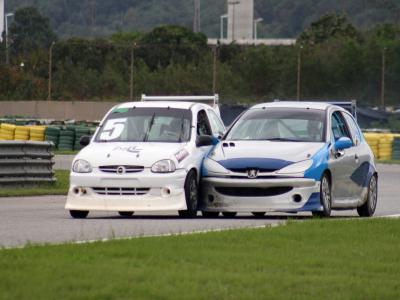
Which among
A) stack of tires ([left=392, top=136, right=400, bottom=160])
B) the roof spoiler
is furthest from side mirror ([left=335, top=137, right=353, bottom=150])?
stack of tires ([left=392, top=136, right=400, bottom=160])

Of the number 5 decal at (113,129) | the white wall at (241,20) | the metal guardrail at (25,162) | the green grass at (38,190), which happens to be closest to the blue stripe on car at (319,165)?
the number 5 decal at (113,129)

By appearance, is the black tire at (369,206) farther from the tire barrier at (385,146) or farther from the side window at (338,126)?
the tire barrier at (385,146)

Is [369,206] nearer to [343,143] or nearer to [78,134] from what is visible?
[343,143]

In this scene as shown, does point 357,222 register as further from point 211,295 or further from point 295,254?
point 211,295

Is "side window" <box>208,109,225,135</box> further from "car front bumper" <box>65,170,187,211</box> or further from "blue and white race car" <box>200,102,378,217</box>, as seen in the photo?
"car front bumper" <box>65,170,187,211</box>

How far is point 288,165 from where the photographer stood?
1934cm

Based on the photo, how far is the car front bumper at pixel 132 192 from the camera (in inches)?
752

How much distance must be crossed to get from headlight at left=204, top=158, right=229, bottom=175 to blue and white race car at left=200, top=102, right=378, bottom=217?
0.01m

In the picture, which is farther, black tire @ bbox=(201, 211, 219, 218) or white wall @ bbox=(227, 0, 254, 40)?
white wall @ bbox=(227, 0, 254, 40)

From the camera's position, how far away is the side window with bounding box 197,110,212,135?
21.1 meters

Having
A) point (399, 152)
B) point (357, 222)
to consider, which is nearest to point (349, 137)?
point (357, 222)

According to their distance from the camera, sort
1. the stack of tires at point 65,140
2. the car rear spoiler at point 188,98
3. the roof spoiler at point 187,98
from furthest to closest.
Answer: the stack of tires at point 65,140
the roof spoiler at point 187,98
the car rear spoiler at point 188,98

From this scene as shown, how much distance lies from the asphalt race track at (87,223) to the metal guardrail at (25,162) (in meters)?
3.45

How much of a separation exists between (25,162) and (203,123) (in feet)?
25.0
